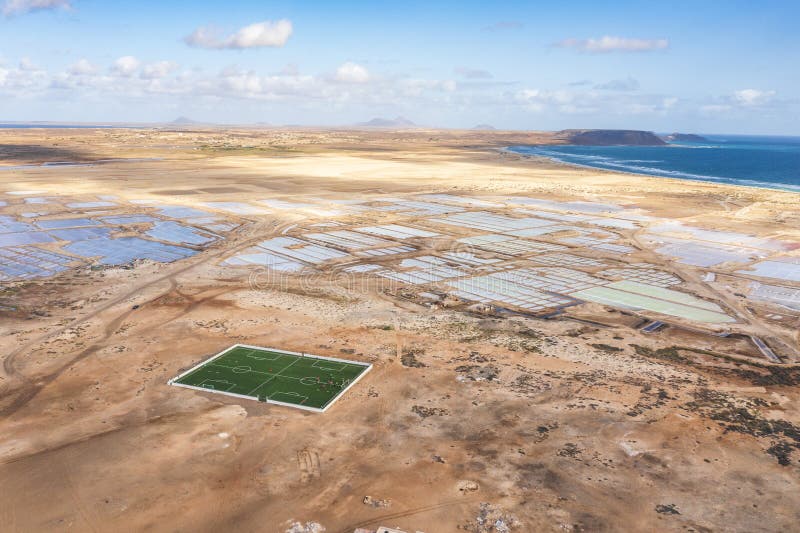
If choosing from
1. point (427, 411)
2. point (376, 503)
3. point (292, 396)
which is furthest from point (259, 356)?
point (376, 503)

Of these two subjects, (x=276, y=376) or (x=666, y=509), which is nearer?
(x=666, y=509)

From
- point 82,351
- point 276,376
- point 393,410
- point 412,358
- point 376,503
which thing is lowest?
point 376,503

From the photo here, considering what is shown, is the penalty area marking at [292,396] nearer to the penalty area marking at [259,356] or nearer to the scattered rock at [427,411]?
the penalty area marking at [259,356]

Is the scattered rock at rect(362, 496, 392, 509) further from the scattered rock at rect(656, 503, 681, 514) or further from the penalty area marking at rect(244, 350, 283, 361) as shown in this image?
the penalty area marking at rect(244, 350, 283, 361)

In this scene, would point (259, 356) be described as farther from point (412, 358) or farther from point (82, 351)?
point (82, 351)

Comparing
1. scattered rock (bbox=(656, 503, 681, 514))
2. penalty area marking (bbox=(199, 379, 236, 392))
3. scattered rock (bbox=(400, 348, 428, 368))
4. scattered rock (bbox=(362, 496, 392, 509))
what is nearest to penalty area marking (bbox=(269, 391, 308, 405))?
penalty area marking (bbox=(199, 379, 236, 392))

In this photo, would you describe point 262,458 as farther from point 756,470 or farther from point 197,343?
point 756,470

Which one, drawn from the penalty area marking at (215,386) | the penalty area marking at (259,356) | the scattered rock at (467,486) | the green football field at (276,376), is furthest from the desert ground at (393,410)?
the penalty area marking at (259,356)
